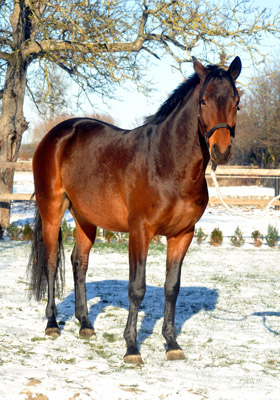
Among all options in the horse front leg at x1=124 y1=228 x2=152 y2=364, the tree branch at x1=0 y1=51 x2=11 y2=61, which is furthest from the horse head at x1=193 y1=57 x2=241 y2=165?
the tree branch at x1=0 y1=51 x2=11 y2=61

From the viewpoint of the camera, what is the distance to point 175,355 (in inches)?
147

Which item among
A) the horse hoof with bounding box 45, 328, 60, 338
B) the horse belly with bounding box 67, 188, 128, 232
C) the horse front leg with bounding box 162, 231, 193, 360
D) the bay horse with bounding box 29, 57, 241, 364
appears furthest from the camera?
the horse hoof with bounding box 45, 328, 60, 338

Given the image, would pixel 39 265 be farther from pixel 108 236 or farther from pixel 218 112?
pixel 108 236

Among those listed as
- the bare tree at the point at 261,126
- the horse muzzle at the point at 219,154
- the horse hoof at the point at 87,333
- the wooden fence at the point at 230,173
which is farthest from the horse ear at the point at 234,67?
the bare tree at the point at 261,126

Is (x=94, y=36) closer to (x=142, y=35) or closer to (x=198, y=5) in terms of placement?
(x=142, y=35)

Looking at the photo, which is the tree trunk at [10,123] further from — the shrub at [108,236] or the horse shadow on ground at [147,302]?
the horse shadow on ground at [147,302]

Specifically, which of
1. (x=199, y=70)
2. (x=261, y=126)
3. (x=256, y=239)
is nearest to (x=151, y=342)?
(x=199, y=70)

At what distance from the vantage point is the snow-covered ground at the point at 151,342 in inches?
118

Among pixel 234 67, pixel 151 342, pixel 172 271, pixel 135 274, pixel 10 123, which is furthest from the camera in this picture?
pixel 10 123

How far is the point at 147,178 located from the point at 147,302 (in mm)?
2228

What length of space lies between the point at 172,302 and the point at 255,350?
79 centimetres

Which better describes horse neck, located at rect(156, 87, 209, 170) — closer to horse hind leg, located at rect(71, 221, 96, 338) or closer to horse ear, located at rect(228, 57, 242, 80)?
horse ear, located at rect(228, 57, 242, 80)

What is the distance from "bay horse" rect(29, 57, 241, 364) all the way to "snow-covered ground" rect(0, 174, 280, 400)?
24 centimetres

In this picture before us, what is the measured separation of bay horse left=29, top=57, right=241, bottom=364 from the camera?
11.1ft
